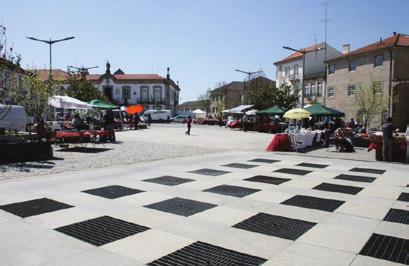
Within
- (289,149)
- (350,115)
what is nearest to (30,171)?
(289,149)

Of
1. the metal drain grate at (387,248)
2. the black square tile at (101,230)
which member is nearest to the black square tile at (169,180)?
the black square tile at (101,230)

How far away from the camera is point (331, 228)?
5.38 metres

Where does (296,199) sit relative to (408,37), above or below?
below

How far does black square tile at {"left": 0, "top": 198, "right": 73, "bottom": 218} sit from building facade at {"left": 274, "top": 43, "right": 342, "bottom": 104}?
44691 millimetres

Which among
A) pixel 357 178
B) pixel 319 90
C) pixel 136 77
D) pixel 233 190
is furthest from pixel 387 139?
pixel 136 77

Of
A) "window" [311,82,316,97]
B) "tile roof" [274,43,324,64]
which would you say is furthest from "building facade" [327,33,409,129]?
"tile roof" [274,43,324,64]

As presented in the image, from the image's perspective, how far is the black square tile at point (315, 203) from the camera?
21.5 ft

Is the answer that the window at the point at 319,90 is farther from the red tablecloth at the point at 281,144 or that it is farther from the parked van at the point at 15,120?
the parked van at the point at 15,120

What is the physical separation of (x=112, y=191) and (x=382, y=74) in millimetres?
37904

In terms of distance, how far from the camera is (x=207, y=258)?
4258 mm

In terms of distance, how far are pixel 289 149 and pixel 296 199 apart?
9347 millimetres

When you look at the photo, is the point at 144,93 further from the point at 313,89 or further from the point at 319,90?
the point at 319,90

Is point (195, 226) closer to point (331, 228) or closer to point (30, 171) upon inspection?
point (331, 228)

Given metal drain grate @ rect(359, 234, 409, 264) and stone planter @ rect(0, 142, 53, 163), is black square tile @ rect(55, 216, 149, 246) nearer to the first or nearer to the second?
metal drain grate @ rect(359, 234, 409, 264)
